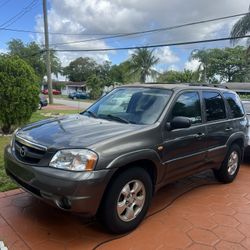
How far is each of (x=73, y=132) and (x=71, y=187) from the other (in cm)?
77

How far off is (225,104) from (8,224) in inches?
152

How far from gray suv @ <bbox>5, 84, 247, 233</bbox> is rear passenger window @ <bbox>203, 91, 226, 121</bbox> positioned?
0.02 m

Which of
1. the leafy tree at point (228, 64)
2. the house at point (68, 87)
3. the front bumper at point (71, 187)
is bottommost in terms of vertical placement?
the house at point (68, 87)

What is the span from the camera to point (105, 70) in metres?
76.7

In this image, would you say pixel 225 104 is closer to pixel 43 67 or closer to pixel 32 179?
pixel 32 179

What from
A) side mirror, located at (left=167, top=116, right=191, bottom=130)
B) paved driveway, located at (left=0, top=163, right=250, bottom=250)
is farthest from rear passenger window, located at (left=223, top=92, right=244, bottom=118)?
side mirror, located at (left=167, top=116, right=191, bottom=130)

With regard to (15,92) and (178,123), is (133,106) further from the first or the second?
(15,92)

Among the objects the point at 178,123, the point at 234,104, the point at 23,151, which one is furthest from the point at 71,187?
the point at 234,104

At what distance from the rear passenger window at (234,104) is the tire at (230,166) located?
0.58 m

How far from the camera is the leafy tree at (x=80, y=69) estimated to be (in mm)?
85812

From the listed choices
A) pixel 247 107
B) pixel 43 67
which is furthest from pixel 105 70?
pixel 247 107

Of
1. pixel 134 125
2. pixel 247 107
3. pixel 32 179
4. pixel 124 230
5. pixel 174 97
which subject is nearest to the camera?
pixel 32 179

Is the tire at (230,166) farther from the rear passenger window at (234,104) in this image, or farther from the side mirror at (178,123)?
the side mirror at (178,123)

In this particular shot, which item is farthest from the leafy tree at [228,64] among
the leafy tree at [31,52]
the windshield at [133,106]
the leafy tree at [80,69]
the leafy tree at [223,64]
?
the windshield at [133,106]
